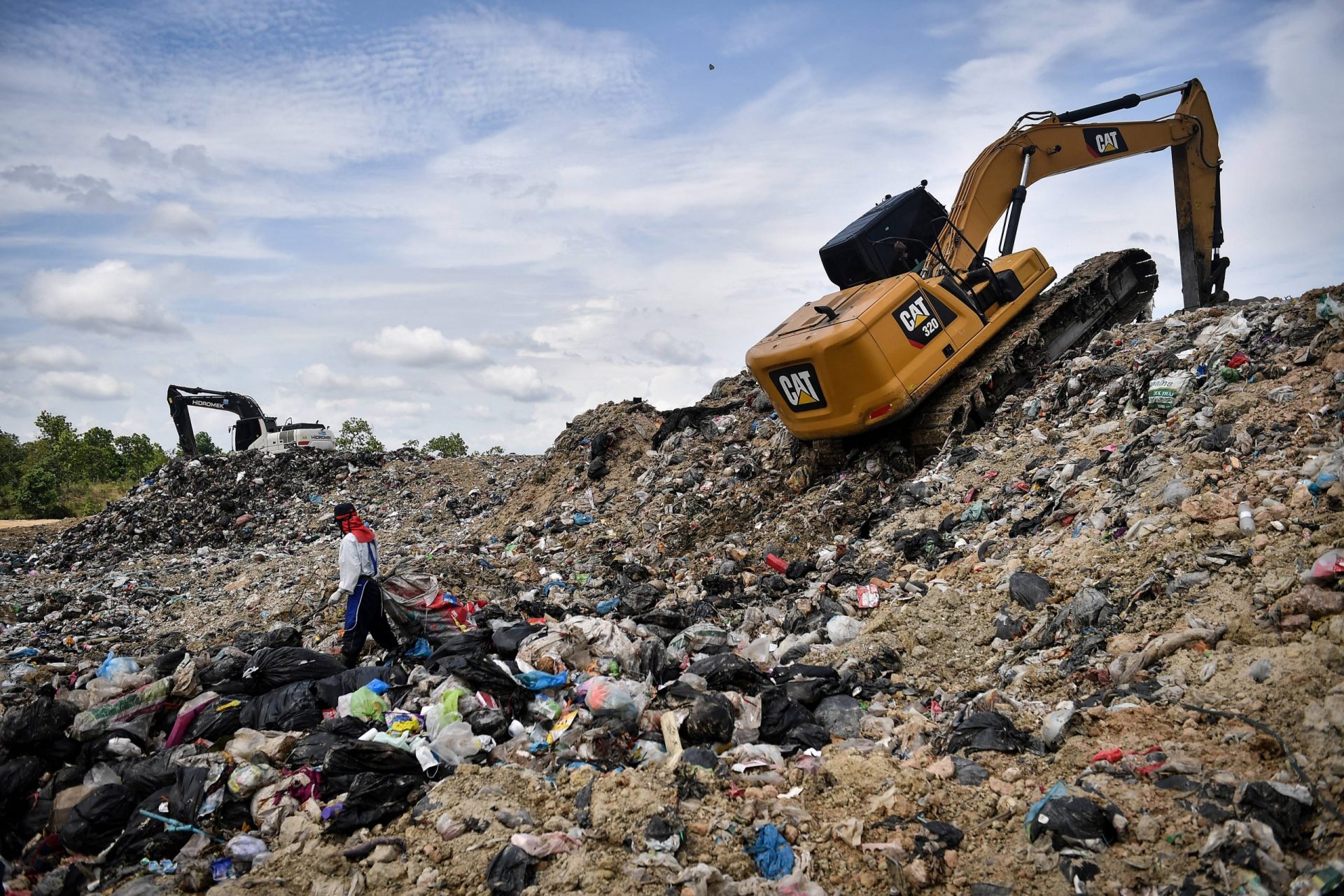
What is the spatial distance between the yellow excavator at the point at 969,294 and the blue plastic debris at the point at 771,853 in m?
4.55

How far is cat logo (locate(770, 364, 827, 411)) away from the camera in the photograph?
7.03 metres

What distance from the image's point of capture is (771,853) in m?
2.80

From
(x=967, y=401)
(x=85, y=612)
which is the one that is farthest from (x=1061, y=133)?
(x=85, y=612)

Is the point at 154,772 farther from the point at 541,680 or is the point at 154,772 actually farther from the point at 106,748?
the point at 541,680

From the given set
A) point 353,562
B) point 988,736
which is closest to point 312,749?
point 353,562

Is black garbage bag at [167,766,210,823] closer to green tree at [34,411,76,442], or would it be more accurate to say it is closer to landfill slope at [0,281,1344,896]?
landfill slope at [0,281,1344,896]

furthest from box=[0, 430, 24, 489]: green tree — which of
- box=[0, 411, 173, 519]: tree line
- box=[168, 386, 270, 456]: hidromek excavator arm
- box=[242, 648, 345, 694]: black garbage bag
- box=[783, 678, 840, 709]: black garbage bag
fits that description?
box=[783, 678, 840, 709]: black garbage bag

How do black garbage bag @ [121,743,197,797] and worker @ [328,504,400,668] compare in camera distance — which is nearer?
black garbage bag @ [121,743,197,797]

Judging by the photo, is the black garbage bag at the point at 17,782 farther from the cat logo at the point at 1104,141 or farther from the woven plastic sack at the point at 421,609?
the cat logo at the point at 1104,141

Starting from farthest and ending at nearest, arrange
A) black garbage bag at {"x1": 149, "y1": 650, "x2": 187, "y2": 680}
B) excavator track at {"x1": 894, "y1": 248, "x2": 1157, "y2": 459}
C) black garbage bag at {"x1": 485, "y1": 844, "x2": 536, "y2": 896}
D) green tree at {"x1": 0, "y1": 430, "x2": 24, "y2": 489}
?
green tree at {"x1": 0, "y1": 430, "x2": 24, "y2": 489} → excavator track at {"x1": 894, "y1": 248, "x2": 1157, "y2": 459} → black garbage bag at {"x1": 149, "y1": 650, "x2": 187, "y2": 680} → black garbage bag at {"x1": 485, "y1": 844, "x2": 536, "y2": 896}

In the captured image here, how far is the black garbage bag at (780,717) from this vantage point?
375cm

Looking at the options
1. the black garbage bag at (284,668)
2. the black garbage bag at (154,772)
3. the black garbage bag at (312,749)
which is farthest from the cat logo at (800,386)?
the black garbage bag at (154,772)

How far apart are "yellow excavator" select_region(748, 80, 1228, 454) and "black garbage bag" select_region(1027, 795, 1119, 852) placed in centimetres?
453

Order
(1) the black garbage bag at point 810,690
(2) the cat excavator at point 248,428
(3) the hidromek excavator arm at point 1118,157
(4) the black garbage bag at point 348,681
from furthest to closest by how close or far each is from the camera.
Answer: (2) the cat excavator at point 248,428, (3) the hidromek excavator arm at point 1118,157, (4) the black garbage bag at point 348,681, (1) the black garbage bag at point 810,690
